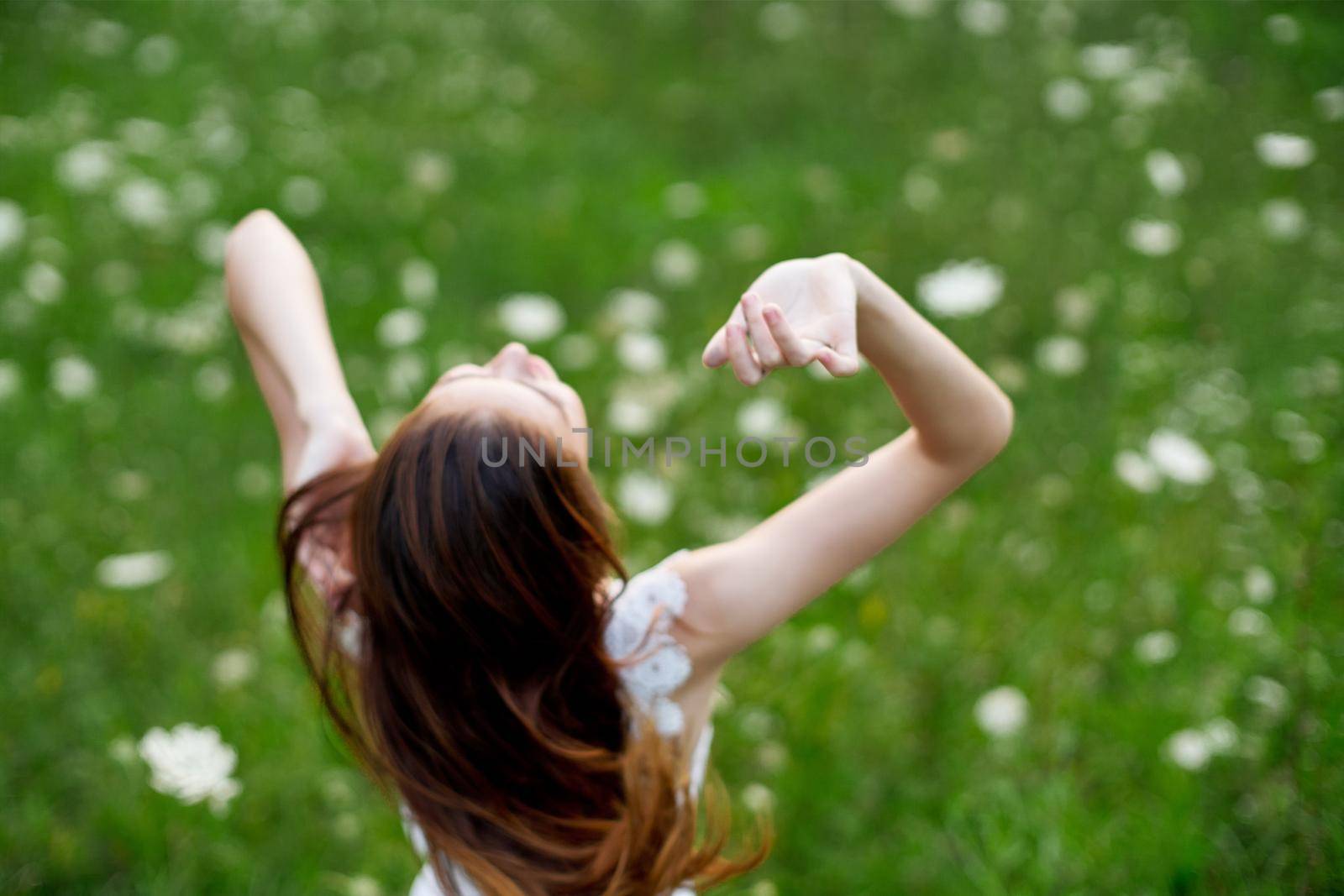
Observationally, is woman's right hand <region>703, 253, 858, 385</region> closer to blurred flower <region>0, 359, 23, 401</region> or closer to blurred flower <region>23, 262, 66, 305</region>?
blurred flower <region>0, 359, 23, 401</region>

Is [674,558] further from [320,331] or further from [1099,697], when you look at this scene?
[1099,697]

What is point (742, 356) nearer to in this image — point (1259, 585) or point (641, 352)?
point (1259, 585)

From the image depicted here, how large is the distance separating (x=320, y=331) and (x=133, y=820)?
0.95 meters

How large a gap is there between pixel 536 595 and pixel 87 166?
302 cm

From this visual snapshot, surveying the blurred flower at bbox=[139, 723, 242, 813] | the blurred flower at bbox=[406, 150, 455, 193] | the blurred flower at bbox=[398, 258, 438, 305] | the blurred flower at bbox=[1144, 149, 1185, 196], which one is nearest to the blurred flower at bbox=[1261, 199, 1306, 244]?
the blurred flower at bbox=[1144, 149, 1185, 196]

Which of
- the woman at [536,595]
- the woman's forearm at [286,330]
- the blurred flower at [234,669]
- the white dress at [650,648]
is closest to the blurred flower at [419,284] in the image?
the blurred flower at [234,669]

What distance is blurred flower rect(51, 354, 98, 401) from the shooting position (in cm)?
297

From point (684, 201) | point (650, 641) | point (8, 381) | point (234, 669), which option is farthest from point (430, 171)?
point (650, 641)

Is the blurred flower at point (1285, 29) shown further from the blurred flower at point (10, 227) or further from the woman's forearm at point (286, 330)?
the blurred flower at point (10, 227)

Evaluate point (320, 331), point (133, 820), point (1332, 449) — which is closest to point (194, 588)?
point (133, 820)

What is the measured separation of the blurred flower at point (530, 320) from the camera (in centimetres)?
283

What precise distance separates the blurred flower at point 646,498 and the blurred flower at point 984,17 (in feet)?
7.95

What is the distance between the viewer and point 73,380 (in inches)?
117

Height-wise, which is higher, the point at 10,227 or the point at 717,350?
the point at 717,350
